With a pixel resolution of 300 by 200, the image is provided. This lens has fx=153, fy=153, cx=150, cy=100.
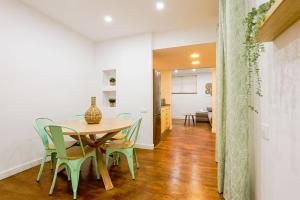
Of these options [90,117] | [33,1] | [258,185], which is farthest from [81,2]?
[258,185]

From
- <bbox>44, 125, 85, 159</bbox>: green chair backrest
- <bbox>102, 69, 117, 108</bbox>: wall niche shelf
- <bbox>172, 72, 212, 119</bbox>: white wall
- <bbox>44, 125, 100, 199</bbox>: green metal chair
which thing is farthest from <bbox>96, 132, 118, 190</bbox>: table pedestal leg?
<bbox>172, 72, 212, 119</bbox>: white wall

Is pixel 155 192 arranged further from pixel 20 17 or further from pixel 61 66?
pixel 20 17

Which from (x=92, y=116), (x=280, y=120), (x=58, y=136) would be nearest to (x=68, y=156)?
(x=58, y=136)

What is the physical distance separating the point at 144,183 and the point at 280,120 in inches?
77.0

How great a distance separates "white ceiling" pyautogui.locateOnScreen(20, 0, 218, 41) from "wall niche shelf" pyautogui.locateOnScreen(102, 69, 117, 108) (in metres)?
1.10

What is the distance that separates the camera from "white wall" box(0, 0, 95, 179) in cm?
243

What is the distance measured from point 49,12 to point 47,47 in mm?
659

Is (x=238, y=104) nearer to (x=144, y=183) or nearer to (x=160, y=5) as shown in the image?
(x=144, y=183)

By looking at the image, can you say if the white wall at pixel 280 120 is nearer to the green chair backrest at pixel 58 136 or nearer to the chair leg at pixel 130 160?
the chair leg at pixel 130 160

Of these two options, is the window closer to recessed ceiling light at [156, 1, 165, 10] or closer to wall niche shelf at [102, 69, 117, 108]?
wall niche shelf at [102, 69, 117, 108]

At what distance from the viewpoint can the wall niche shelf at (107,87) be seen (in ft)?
14.1

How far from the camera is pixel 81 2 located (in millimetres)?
2613

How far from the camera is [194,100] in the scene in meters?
9.22

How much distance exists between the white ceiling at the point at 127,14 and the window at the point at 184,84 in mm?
6018
